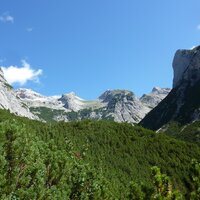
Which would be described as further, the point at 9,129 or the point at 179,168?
the point at 179,168

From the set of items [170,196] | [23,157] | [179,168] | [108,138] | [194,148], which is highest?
[108,138]

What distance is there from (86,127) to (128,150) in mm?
24212

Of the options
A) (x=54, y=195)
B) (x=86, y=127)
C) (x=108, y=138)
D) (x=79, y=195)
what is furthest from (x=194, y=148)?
(x=54, y=195)

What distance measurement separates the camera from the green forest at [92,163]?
91.4 ft

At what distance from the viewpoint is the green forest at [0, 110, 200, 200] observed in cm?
2784

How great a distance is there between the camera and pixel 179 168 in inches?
4493

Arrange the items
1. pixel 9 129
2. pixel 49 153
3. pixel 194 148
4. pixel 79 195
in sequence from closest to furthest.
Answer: pixel 9 129 → pixel 49 153 → pixel 79 195 → pixel 194 148

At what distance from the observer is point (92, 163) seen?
98438 mm

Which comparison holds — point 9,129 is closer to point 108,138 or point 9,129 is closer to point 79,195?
point 79,195

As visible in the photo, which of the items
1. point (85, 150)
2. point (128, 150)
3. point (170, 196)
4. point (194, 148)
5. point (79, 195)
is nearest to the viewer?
point (170, 196)

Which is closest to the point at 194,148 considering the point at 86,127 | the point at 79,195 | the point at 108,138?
the point at 108,138

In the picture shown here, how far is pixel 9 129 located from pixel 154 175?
1219cm

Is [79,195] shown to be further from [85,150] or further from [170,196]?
[85,150]

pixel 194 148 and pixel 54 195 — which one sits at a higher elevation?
pixel 194 148
